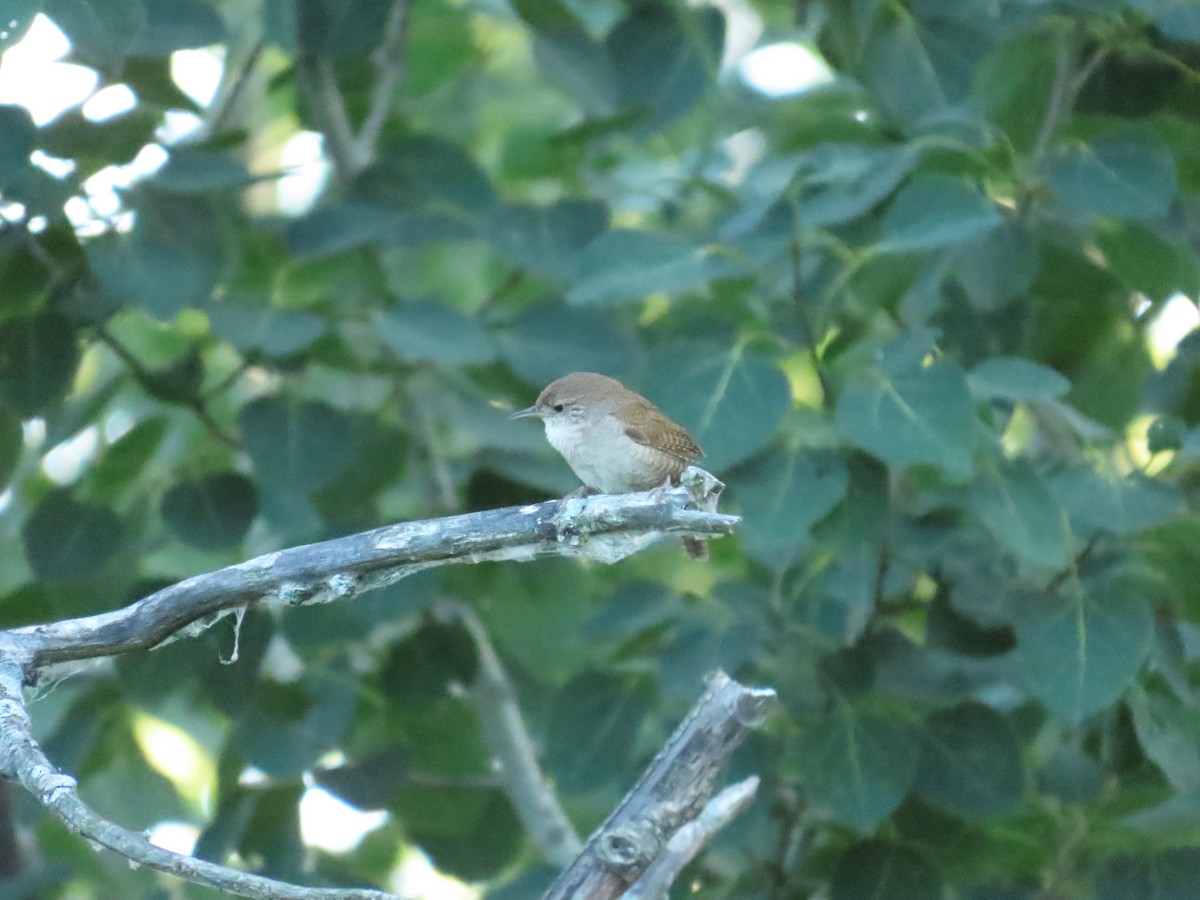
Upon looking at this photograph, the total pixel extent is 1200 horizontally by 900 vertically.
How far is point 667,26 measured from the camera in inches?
190

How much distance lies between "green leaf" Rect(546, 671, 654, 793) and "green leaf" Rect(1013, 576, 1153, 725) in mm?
1253

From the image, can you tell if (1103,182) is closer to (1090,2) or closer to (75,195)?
(1090,2)

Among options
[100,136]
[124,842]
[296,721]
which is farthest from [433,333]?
[124,842]

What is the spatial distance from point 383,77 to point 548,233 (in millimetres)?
937

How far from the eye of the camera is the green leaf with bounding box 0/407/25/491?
4145 millimetres

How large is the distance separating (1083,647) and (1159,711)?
1.31 ft

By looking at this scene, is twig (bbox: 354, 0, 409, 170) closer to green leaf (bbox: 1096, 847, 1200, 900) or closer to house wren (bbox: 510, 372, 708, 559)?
house wren (bbox: 510, 372, 708, 559)

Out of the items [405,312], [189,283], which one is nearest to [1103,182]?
[405,312]

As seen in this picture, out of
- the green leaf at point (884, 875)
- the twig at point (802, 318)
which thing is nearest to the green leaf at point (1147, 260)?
the twig at point (802, 318)

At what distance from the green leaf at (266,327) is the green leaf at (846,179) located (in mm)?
1386

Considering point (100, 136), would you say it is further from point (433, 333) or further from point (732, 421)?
point (732, 421)

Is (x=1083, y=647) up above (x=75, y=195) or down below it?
below

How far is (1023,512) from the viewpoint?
3.68m

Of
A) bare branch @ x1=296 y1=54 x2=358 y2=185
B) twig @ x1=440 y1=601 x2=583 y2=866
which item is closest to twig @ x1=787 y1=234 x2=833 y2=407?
twig @ x1=440 y1=601 x2=583 y2=866
